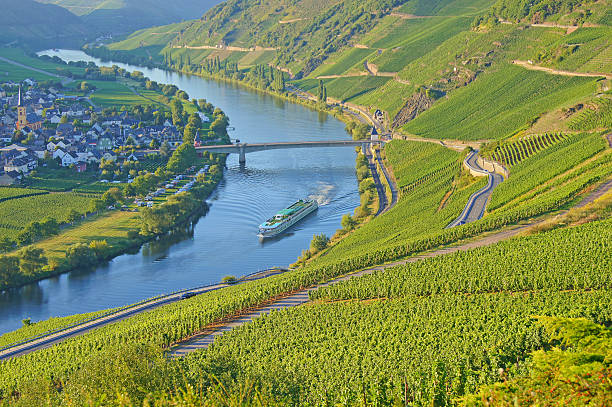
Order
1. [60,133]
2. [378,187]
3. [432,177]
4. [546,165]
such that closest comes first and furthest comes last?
[546,165], [432,177], [378,187], [60,133]

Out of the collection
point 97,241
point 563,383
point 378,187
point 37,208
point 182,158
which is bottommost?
point 97,241

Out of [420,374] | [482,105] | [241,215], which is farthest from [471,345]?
[482,105]

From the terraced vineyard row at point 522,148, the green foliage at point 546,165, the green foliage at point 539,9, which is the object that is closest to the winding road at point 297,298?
the green foliage at point 546,165

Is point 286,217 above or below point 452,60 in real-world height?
below

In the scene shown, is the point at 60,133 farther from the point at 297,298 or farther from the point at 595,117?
the point at 595,117

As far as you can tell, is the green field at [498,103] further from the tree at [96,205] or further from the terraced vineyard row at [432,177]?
the tree at [96,205]

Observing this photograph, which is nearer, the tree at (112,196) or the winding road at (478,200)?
the winding road at (478,200)

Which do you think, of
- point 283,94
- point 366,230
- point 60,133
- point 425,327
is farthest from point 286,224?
point 283,94
